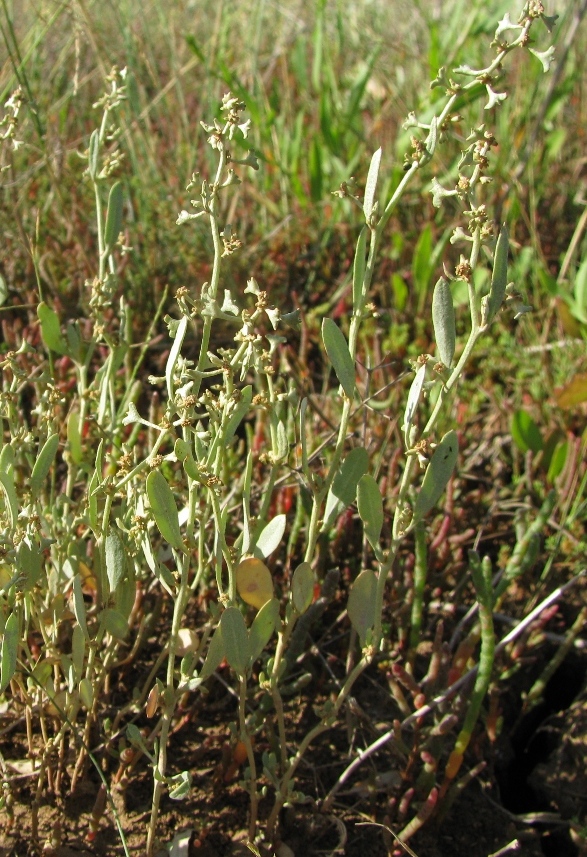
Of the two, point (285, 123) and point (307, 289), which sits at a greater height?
point (285, 123)

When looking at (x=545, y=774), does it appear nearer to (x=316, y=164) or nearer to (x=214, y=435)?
(x=214, y=435)

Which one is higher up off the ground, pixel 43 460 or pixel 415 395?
pixel 415 395

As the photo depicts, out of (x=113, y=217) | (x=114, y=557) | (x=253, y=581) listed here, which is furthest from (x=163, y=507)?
(x=113, y=217)

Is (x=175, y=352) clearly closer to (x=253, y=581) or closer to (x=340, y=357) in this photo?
(x=340, y=357)

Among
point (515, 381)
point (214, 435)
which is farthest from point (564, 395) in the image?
point (214, 435)

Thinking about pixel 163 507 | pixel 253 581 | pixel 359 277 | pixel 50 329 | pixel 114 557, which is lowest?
pixel 253 581

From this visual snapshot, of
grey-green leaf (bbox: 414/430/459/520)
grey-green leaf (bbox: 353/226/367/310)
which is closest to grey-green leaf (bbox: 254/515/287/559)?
grey-green leaf (bbox: 414/430/459/520)
